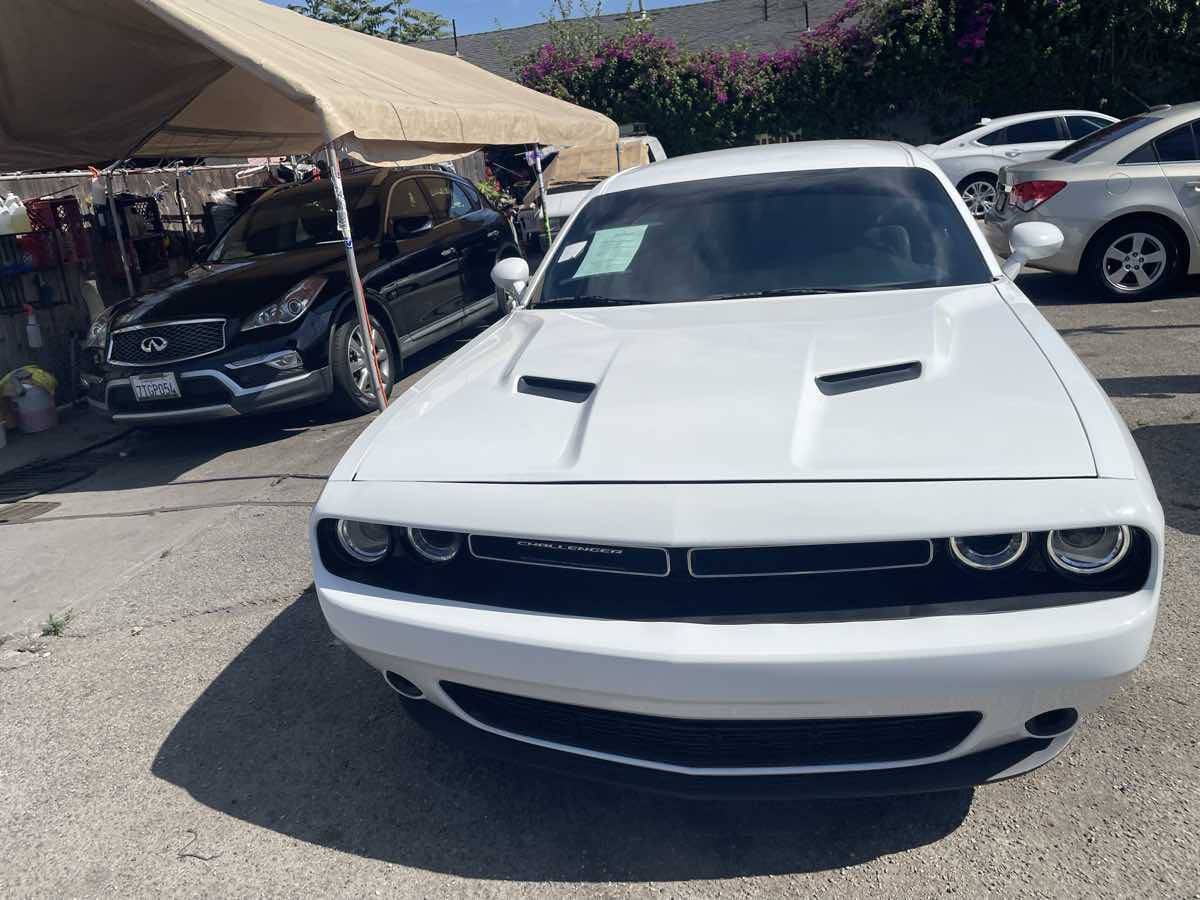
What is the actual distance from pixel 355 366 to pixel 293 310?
25.5 inches

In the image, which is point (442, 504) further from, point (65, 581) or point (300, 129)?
point (300, 129)

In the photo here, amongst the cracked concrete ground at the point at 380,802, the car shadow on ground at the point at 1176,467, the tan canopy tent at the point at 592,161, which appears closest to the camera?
the cracked concrete ground at the point at 380,802

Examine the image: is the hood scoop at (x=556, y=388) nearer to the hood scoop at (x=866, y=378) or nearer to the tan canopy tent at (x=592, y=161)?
the hood scoop at (x=866, y=378)

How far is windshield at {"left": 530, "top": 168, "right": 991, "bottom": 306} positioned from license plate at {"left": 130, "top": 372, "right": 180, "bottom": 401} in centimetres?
356

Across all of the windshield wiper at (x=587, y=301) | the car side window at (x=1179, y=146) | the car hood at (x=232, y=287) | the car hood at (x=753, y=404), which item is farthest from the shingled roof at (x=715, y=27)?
the car hood at (x=753, y=404)

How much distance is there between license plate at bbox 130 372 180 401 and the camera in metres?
6.30

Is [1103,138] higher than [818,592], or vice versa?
[1103,138]

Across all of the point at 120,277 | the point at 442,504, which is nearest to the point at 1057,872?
the point at 442,504

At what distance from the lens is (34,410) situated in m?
7.70

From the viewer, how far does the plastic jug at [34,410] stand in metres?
7.64

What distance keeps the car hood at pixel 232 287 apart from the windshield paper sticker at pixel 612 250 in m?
3.50

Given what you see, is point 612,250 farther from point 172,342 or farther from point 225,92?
point 225,92

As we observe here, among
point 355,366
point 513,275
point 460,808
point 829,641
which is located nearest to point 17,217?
point 355,366

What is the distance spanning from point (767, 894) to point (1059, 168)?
7393 mm
